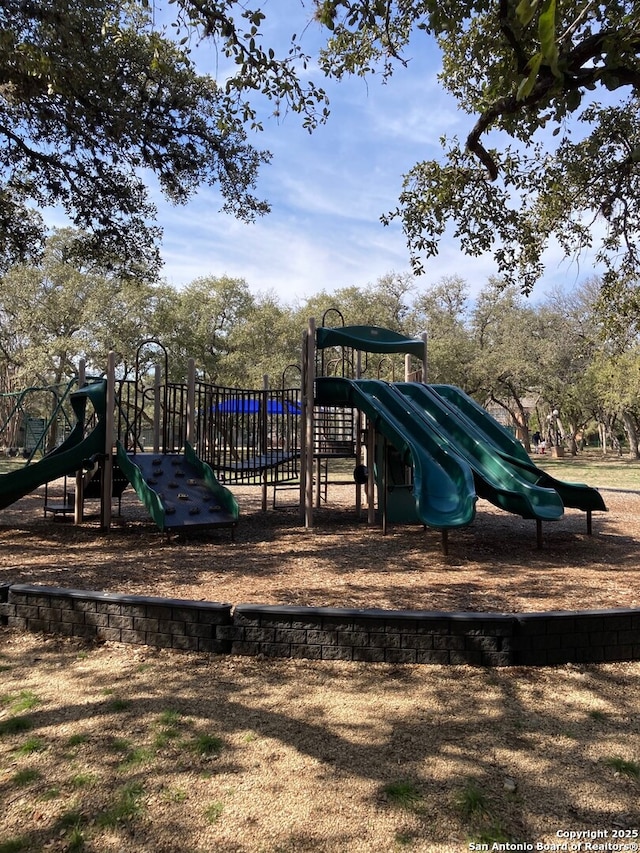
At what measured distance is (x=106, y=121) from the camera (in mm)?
8930

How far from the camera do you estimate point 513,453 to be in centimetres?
891

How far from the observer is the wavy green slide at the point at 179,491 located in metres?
7.95

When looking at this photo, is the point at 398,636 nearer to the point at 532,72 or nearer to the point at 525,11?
the point at 532,72

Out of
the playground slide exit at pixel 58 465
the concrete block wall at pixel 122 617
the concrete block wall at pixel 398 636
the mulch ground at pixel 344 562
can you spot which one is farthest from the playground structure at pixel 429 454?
the concrete block wall at pixel 122 617

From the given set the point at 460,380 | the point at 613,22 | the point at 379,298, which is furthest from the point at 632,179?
the point at 379,298

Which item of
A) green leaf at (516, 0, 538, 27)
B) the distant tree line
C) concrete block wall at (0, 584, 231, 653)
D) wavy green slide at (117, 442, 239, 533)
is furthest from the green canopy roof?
the distant tree line

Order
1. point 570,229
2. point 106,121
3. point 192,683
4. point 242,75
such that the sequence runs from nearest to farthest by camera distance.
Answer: point 192,683, point 242,75, point 106,121, point 570,229

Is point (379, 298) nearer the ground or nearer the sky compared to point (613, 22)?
nearer the sky

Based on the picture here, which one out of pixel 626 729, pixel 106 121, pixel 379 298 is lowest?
pixel 626 729

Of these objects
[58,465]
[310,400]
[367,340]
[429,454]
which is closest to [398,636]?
[429,454]

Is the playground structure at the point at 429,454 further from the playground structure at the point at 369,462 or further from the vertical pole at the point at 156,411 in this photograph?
the vertical pole at the point at 156,411

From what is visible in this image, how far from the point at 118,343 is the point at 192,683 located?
96.9 ft

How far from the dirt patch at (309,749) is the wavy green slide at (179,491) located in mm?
2893

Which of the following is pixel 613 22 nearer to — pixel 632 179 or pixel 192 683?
pixel 632 179
